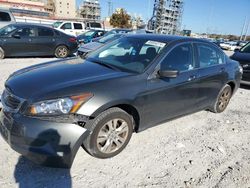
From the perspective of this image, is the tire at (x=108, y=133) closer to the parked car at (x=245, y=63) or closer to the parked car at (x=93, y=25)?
the parked car at (x=245, y=63)

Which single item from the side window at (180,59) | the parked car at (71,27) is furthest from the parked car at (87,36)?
the side window at (180,59)

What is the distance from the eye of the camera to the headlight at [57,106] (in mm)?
2598

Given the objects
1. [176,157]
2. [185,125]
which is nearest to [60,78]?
[176,157]

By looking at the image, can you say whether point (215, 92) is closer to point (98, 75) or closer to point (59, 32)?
point (98, 75)

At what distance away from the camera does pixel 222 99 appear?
16.9 feet

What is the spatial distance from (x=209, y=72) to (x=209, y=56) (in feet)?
1.21

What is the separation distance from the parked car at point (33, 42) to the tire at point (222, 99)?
26.7 feet

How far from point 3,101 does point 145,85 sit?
185 centimetres

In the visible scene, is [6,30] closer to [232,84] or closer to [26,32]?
[26,32]

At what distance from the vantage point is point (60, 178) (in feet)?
9.09

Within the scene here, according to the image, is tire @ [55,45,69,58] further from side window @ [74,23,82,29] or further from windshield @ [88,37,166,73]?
side window @ [74,23,82,29]

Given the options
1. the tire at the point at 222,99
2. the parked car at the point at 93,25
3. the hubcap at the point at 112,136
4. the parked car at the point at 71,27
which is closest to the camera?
the hubcap at the point at 112,136

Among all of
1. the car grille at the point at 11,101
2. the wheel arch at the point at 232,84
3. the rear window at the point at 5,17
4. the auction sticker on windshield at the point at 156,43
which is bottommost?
the wheel arch at the point at 232,84

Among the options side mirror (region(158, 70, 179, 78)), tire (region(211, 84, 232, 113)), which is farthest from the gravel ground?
side mirror (region(158, 70, 179, 78))
